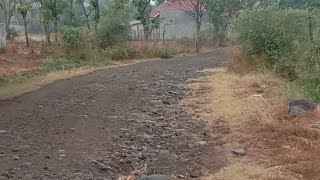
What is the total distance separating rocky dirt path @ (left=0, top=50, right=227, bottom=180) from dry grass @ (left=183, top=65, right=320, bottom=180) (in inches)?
15.6

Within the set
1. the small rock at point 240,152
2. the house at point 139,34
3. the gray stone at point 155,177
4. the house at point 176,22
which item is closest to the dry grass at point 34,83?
the small rock at point 240,152

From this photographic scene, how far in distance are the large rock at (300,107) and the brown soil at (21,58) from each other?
42.0ft

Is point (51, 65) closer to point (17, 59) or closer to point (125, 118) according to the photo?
point (17, 59)

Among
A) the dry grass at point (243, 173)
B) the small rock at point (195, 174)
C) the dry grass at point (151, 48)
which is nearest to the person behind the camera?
the dry grass at point (243, 173)

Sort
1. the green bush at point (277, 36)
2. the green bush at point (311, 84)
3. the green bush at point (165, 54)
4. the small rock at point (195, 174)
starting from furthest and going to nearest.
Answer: the green bush at point (165, 54), the green bush at point (277, 36), the green bush at point (311, 84), the small rock at point (195, 174)

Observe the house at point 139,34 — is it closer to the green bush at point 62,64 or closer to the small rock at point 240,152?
the green bush at point 62,64

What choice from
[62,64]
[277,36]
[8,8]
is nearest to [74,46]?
[62,64]

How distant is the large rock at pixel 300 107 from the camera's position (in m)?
8.60

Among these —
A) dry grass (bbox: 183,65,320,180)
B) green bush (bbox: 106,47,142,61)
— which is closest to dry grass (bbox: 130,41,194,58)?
green bush (bbox: 106,47,142,61)

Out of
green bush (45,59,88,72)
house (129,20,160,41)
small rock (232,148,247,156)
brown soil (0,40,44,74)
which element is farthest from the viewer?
house (129,20,160,41)

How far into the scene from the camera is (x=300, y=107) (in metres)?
8.81

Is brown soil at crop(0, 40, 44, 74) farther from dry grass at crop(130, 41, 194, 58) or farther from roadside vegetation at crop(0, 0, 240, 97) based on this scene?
dry grass at crop(130, 41, 194, 58)

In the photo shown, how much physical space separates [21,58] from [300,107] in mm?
17687

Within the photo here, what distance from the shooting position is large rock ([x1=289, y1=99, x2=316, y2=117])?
28.2 ft
